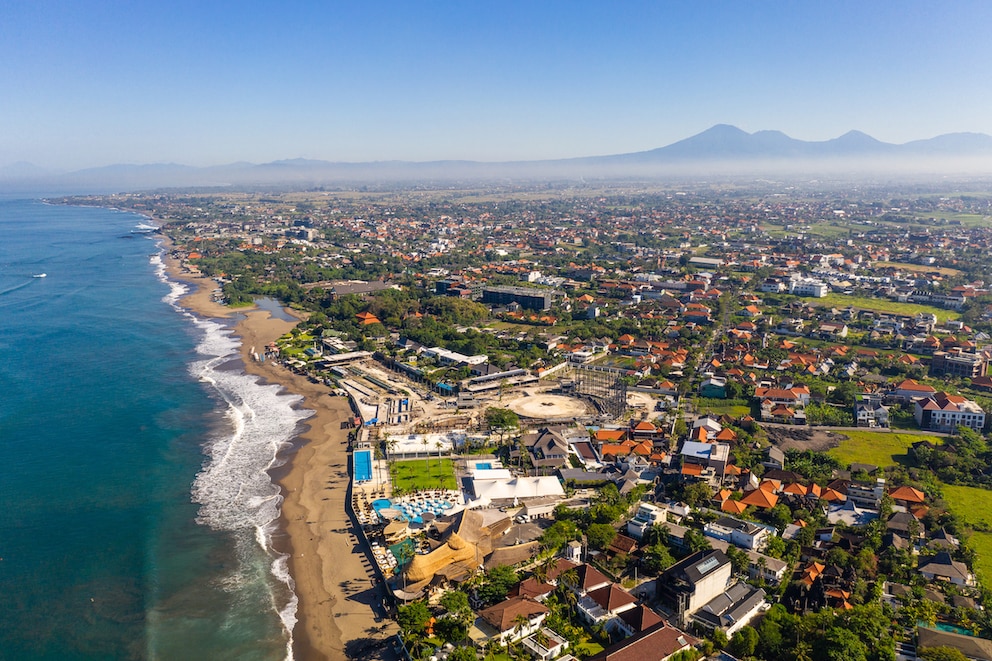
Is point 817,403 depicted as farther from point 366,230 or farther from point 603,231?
point 366,230

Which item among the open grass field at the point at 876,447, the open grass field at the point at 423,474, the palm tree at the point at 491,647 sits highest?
the palm tree at the point at 491,647

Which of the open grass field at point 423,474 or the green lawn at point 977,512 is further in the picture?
the open grass field at point 423,474

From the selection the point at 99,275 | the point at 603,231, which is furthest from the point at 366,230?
the point at 99,275

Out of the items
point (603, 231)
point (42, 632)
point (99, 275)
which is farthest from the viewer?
point (603, 231)

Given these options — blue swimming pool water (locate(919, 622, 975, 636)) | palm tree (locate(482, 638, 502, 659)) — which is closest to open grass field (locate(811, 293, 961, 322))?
blue swimming pool water (locate(919, 622, 975, 636))

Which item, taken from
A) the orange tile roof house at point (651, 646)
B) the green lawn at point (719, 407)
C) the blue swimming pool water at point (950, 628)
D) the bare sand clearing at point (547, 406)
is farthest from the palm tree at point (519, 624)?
the green lawn at point (719, 407)

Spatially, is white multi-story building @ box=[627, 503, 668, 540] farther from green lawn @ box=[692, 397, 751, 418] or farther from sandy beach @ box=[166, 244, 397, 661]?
green lawn @ box=[692, 397, 751, 418]

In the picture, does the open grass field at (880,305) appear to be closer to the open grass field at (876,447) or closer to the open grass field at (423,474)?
the open grass field at (876,447)
